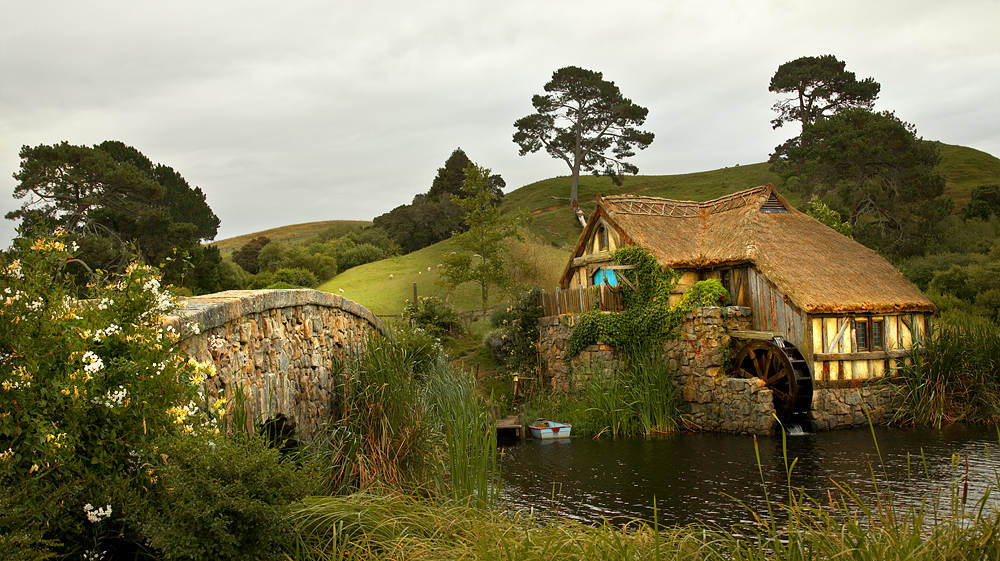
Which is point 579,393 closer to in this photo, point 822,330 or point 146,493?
point 822,330

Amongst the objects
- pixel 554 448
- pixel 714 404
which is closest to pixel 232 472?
pixel 554 448

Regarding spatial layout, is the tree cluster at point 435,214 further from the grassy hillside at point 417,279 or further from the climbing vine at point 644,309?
the climbing vine at point 644,309

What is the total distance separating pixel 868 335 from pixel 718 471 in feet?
24.0

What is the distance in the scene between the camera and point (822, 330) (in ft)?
53.2

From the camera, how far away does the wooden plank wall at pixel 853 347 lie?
16.2m

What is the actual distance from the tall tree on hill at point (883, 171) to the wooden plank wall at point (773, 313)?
16.4 meters

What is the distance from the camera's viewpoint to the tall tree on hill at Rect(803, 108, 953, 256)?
30.4m

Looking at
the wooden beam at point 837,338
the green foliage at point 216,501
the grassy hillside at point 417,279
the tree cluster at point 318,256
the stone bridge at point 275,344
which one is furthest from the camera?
the tree cluster at point 318,256

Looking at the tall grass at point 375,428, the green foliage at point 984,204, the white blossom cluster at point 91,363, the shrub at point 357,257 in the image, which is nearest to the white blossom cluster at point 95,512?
the white blossom cluster at point 91,363

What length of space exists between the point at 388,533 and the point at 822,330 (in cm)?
1500

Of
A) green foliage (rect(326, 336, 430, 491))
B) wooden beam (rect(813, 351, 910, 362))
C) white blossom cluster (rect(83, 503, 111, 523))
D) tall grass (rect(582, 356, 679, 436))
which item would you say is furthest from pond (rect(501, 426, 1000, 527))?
white blossom cluster (rect(83, 503, 111, 523))

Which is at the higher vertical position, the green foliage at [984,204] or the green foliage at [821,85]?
the green foliage at [821,85]

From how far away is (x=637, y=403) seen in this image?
55.6ft

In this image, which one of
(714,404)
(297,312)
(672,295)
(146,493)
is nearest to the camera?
(146,493)
